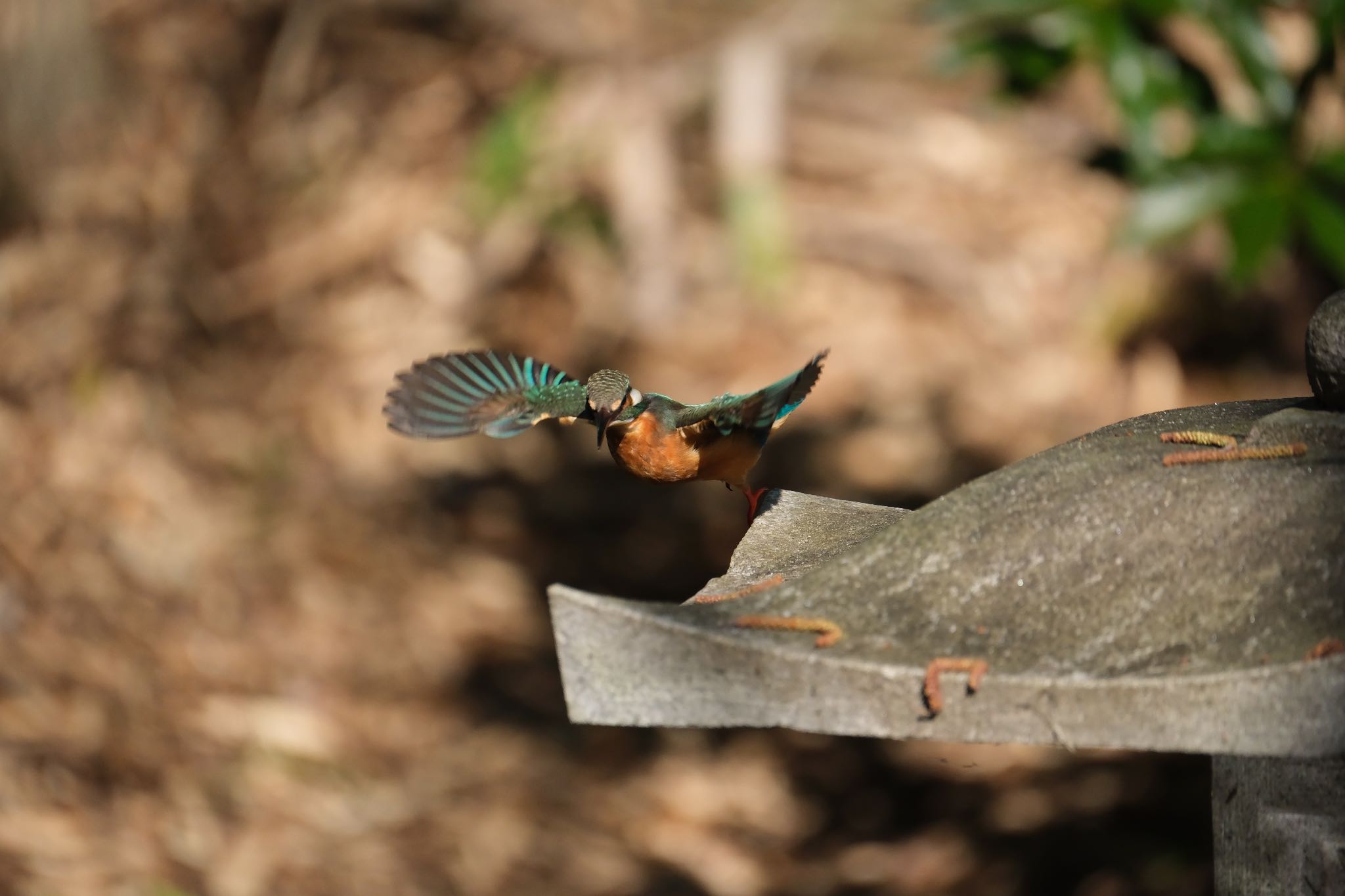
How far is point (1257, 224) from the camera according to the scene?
285 cm

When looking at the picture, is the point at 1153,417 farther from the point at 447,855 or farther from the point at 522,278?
the point at 522,278

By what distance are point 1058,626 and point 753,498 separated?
2.81ft

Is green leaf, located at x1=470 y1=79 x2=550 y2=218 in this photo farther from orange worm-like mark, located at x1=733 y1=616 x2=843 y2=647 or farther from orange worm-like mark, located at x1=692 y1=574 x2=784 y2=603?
orange worm-like mark, located at x1=733 y1=616 x2=843 y2=647

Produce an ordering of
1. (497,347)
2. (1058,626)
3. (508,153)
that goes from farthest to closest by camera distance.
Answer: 1. (508,153)
2. (497,347)
3. (1058,626)

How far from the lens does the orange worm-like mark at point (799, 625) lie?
133 centimetres

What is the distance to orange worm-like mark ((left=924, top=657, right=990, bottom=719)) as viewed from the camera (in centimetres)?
127

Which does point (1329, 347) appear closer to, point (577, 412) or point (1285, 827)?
point (1285, 827)

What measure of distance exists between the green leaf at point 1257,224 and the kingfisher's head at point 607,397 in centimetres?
146

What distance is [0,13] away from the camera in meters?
6.07

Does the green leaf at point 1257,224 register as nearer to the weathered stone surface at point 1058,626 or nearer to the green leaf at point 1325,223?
the green leaf at point 1325,223

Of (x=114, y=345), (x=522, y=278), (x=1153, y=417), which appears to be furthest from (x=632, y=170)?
(x=1153, y=417)

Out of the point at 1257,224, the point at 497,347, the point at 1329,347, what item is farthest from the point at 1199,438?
the point at 497,347

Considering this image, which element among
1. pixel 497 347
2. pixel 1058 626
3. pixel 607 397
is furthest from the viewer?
pixel 497 347

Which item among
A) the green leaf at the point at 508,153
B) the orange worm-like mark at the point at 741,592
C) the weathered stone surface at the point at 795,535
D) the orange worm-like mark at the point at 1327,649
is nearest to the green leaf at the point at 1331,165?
the weathered stone surface at the point at 795,535
